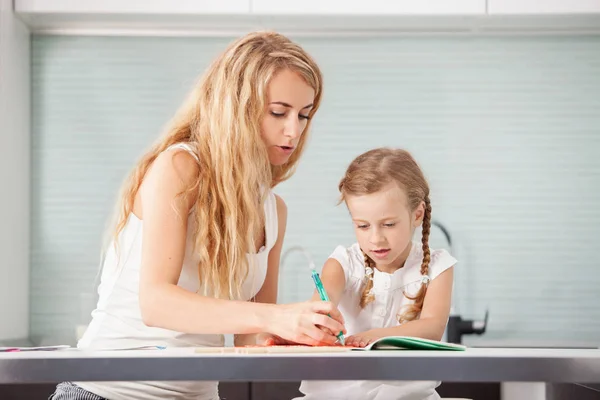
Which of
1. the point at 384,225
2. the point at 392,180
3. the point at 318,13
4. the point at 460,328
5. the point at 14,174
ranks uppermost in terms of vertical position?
the point at 318,13

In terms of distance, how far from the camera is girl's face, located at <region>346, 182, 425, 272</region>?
5.90 ft

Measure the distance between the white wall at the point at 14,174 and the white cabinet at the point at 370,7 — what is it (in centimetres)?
106

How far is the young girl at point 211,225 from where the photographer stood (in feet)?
3.75

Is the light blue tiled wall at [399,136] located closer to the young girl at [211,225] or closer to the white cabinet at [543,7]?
the white cabinet at [543,7]

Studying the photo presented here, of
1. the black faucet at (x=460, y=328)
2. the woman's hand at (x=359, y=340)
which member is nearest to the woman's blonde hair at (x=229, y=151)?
the woman's hand at (x=359, y=340)

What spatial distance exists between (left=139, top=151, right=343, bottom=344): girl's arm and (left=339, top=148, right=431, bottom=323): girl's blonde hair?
630mm

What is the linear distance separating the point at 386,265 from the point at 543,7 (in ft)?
6.12

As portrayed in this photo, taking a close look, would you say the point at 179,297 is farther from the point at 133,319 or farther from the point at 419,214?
the point at 419,214

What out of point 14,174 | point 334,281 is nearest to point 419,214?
point 334,281

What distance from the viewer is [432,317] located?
1731mm

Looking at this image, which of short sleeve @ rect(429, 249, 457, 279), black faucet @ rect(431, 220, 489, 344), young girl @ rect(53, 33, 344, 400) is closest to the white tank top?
young girl @ rect(53, 33, 344, 400)

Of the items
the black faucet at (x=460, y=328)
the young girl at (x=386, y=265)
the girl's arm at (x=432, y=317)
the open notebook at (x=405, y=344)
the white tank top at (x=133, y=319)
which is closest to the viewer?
the open notebook at (x=405, y=344)

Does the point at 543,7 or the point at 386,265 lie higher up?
the point at 543,7

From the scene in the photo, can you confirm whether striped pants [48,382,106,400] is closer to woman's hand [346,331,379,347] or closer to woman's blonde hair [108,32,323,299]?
woman's blonde hair [108,32,323,299]
